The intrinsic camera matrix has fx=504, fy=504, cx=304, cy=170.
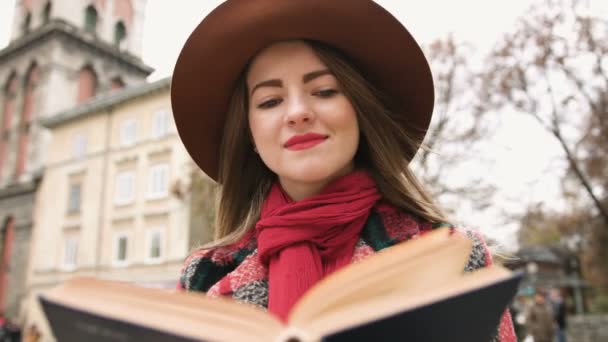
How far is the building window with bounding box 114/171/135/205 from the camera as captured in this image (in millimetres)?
21141

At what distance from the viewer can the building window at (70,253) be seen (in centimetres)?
2242

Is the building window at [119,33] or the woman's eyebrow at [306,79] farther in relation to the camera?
the building window at [119,33]

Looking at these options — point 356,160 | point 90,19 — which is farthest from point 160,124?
point 356,160

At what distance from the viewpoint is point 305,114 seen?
1459 mm

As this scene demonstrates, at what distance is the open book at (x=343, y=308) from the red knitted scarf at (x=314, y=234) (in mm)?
517

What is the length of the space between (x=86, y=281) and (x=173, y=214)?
62.5ft

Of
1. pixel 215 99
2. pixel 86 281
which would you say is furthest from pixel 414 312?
pixel 215 99

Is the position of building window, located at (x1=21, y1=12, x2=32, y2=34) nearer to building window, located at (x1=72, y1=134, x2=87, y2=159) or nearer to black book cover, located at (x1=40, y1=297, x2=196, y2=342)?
building window, located at (x1=72, y1=134, x2=87, y2=159)

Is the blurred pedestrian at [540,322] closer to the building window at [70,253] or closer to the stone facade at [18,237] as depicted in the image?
the building window at [70,253]

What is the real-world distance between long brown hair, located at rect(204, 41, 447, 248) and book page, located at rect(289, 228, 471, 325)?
723mm

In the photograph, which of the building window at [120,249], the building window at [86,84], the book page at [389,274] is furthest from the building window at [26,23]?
the book page at [389,274]

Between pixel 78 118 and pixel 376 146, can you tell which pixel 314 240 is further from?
pixel 78 118

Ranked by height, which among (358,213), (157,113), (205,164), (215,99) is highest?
(157,113)

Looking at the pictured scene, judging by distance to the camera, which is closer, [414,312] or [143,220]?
[414,312]
